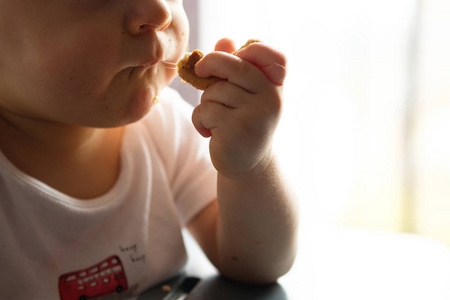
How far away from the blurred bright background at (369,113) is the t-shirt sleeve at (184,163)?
0.82 meters

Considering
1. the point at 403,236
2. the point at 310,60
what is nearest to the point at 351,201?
the point at 310,60

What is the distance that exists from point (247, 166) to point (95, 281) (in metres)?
0.23

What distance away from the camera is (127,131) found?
74cm

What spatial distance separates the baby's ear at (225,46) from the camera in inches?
21.9

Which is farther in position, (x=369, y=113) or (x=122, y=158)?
(x=369, y=113)

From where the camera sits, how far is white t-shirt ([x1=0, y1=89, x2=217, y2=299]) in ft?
1.93

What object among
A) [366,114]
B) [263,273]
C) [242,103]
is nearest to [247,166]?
[242,103]

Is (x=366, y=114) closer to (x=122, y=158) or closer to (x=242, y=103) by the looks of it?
(x=122, y=158)

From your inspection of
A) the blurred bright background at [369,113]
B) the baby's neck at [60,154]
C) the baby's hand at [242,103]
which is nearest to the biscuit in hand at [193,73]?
the baby's hand at [242,103]

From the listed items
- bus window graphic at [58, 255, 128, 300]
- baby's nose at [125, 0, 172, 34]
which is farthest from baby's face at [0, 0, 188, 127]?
bus window graphic at [58, 255, 128, 300]

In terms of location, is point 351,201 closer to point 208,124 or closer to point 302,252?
point 302,252

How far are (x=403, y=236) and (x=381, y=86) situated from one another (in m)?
0.93

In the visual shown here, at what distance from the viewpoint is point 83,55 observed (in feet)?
1.71

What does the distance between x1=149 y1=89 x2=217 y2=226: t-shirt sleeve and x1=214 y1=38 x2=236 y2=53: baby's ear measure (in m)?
0.23
